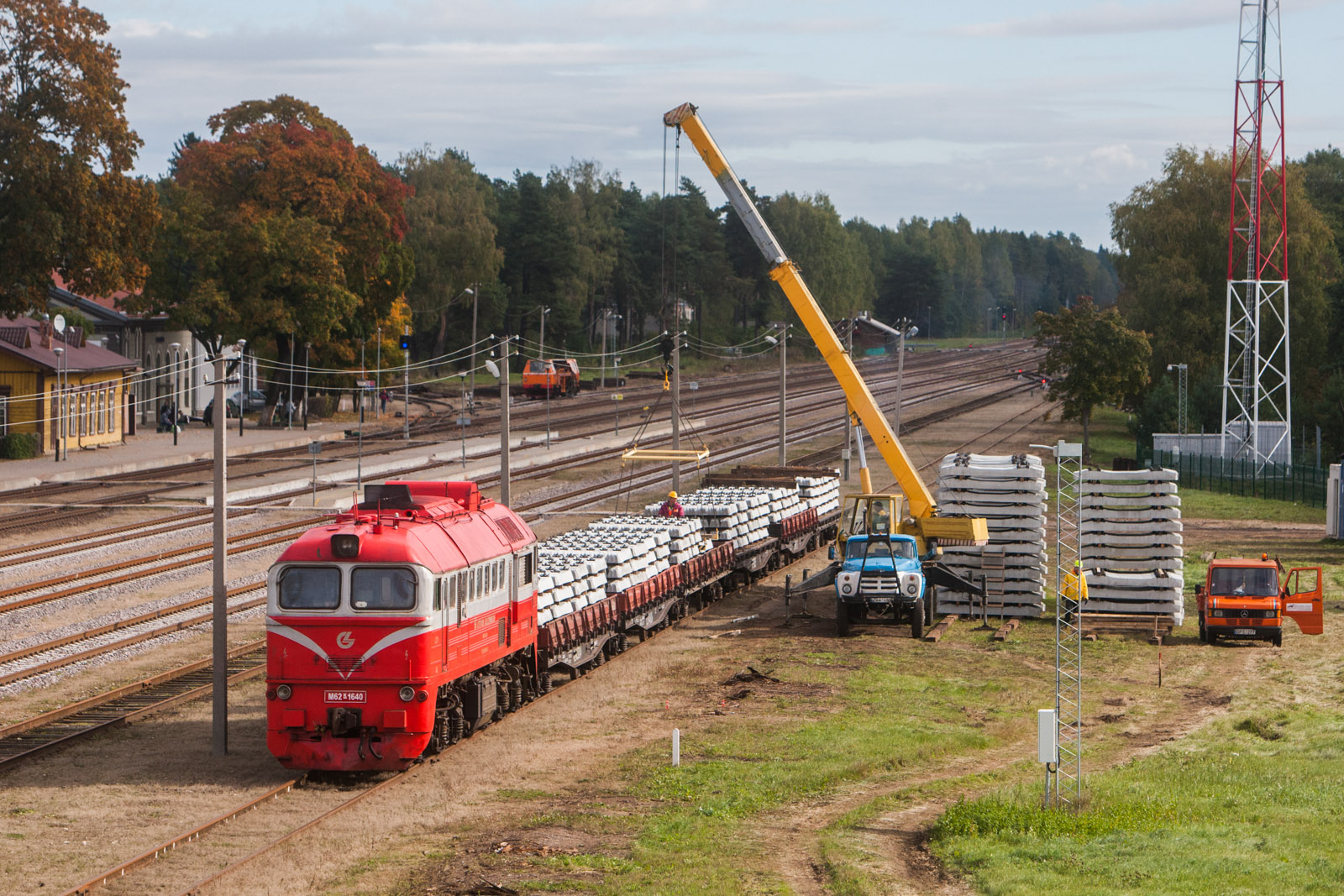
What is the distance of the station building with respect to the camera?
6312 cm

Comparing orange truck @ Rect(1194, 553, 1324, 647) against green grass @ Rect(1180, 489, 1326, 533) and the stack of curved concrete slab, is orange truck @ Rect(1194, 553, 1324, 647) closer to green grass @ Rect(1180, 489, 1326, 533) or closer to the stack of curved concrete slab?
the stack of curved concrete slab

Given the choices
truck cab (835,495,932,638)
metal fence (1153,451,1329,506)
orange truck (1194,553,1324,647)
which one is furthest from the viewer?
metal fence (1153,451,1329,506)

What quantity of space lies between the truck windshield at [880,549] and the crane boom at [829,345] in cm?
216

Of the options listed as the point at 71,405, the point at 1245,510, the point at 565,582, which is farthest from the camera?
the point at 71,405

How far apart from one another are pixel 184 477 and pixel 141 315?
93.1 feet

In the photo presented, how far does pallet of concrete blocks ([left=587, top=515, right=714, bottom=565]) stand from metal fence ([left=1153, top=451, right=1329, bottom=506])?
35.6 m

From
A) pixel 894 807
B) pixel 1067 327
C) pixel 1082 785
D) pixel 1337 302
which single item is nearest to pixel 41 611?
pixel 894 807

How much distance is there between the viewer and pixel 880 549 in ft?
105

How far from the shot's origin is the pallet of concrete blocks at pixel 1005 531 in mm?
34344

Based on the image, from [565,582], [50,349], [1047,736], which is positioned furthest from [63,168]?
[1047,736]

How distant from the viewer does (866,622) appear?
3216 cm

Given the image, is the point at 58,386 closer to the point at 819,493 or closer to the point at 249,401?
the point at 249,401

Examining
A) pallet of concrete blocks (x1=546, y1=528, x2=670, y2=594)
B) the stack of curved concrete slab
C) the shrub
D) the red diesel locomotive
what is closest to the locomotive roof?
the red diesel locomotive

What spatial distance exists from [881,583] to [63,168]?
4224 centimetres
